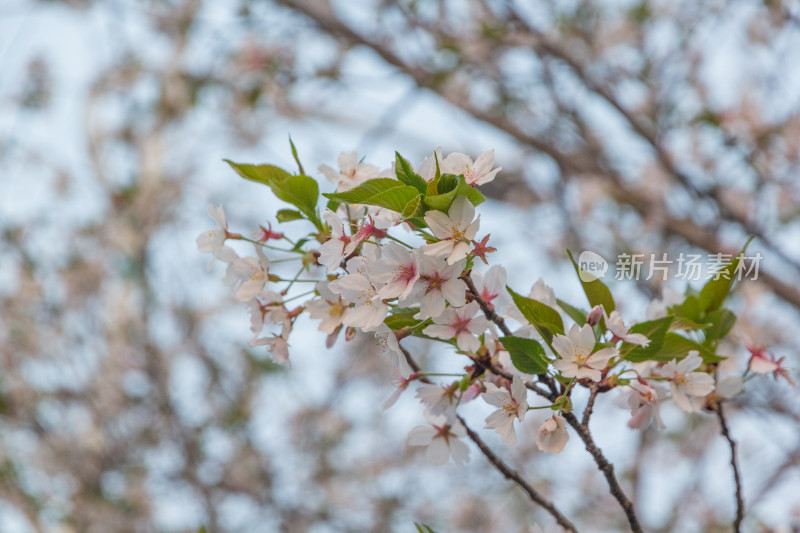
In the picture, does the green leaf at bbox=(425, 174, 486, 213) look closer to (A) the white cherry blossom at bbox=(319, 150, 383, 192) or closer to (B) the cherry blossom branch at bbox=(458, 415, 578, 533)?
(A) the white cherry blossom at bbox=(319, 150, 383, 192)

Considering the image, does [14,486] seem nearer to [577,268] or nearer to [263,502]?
[263,502]

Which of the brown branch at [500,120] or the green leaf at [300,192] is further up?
the green leaf at [300,192]

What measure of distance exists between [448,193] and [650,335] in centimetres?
32

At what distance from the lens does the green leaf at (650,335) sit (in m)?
0.88

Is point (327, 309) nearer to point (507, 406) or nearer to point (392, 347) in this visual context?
point (392, 347)

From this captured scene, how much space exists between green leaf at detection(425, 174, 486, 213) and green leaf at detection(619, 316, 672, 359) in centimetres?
27

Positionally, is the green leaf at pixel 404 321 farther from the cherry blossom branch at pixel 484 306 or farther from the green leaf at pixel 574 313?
the green leaf at pixel 574 313

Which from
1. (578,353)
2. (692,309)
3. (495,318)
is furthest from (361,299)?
(692,309)

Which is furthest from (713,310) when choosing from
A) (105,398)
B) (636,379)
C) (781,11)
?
(105,398)

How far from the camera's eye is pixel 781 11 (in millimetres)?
2891

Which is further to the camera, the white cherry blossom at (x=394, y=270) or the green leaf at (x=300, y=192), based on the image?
the green leaf at (x=300, y=192)

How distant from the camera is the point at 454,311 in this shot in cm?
86

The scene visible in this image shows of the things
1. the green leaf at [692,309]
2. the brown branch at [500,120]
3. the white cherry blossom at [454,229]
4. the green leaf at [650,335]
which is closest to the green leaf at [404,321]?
the white cherry blossom at [454,229]

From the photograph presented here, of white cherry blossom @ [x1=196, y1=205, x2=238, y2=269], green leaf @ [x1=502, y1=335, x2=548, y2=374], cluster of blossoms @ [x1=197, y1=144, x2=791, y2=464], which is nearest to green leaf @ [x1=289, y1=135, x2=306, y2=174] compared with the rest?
cluster of blossoms @ [x1=197, y1=144, x2=791, y2=464]
